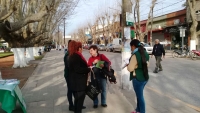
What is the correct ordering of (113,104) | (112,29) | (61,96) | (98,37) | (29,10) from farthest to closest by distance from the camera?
(98,37), (112,29), (29,10), (61,96), (113,104)

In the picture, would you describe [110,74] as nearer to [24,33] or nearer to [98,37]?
[24,33]

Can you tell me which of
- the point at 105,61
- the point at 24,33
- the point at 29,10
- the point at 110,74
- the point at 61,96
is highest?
the point at 29,10

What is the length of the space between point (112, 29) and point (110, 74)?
48.8 metres

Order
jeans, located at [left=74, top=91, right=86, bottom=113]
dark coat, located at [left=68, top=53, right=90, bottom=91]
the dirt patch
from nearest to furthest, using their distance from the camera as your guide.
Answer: dark coat, located at [left=68, top=53, right=90, bottom=91] → jeans, located at [left=74, top=91, right=86, bottom=113] → the dirt patch

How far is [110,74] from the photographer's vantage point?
5102 mm

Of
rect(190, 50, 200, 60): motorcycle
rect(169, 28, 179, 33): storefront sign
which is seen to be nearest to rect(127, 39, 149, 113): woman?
rect(190, 50, 200, 60): motorcycle

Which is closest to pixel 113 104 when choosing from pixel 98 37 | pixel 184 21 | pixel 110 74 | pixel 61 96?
pixel 110 74

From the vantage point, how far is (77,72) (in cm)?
409

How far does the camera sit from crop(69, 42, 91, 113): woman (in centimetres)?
408

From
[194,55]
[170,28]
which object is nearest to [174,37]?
[170,28]

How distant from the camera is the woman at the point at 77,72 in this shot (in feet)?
13.4

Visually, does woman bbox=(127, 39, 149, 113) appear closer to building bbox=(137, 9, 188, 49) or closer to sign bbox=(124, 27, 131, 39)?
sign bbox=(124, 27, 131, 39)

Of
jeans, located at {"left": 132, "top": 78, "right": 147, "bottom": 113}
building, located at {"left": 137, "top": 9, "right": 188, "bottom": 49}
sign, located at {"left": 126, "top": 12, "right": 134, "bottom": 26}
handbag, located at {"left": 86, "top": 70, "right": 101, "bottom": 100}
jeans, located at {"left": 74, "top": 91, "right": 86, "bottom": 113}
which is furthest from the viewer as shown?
building, located at {"left": 137, "top": 9, "right": 188, "bottom": 49}

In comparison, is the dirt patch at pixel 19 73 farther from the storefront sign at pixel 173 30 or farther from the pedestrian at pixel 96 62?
the storefront sign at pixel 173 30
